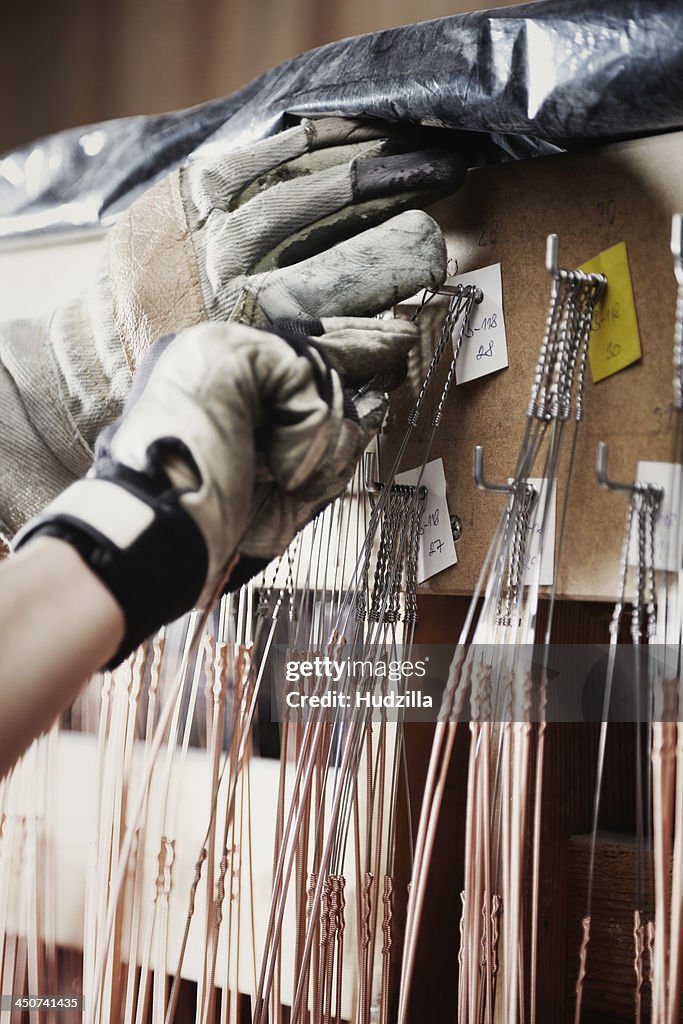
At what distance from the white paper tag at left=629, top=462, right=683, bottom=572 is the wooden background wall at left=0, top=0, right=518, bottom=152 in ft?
3.14

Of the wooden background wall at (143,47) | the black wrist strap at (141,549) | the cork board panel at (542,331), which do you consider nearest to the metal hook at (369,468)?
the cork board panel at (542,331)

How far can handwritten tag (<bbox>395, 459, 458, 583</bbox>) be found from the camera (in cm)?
87

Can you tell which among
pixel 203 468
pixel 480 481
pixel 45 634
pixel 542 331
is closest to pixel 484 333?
pixel 542 331

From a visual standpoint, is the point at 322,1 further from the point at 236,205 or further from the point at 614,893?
the point at 614,893

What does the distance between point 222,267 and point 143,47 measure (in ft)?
3.49

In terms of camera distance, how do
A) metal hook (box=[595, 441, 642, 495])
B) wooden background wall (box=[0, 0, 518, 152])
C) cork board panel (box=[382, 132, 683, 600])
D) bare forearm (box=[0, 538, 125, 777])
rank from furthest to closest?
wooden background wall (box=[0, 0, 518, 152]) < cork board panel (box=[382, 132, 683, 600]) < metal hook (box=[595, 441, 642, 495]) < bare forearm (box=[0, 538, 125, 777])

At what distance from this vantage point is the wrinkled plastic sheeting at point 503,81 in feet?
2.18

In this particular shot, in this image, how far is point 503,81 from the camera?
28.7 inches

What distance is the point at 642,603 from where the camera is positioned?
0.70 m

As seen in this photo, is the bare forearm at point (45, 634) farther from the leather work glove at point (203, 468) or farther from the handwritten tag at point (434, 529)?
the handwritten tag at point (434, 529)

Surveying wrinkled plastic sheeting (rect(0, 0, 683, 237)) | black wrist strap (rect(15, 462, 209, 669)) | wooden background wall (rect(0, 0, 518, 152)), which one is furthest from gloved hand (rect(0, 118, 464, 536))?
wooden background wall (rect(0, 0, 518, 152))

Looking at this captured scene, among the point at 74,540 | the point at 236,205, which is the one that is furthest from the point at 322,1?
the point at 74,540

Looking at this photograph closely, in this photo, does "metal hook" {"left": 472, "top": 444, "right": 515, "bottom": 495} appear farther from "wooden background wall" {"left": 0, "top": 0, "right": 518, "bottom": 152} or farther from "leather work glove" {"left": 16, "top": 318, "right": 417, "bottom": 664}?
"wooden background wall" {"left": 0, "top": 0, "right": 518, "bottom": 152}

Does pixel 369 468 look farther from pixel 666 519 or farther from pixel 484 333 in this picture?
pixel 666 519
